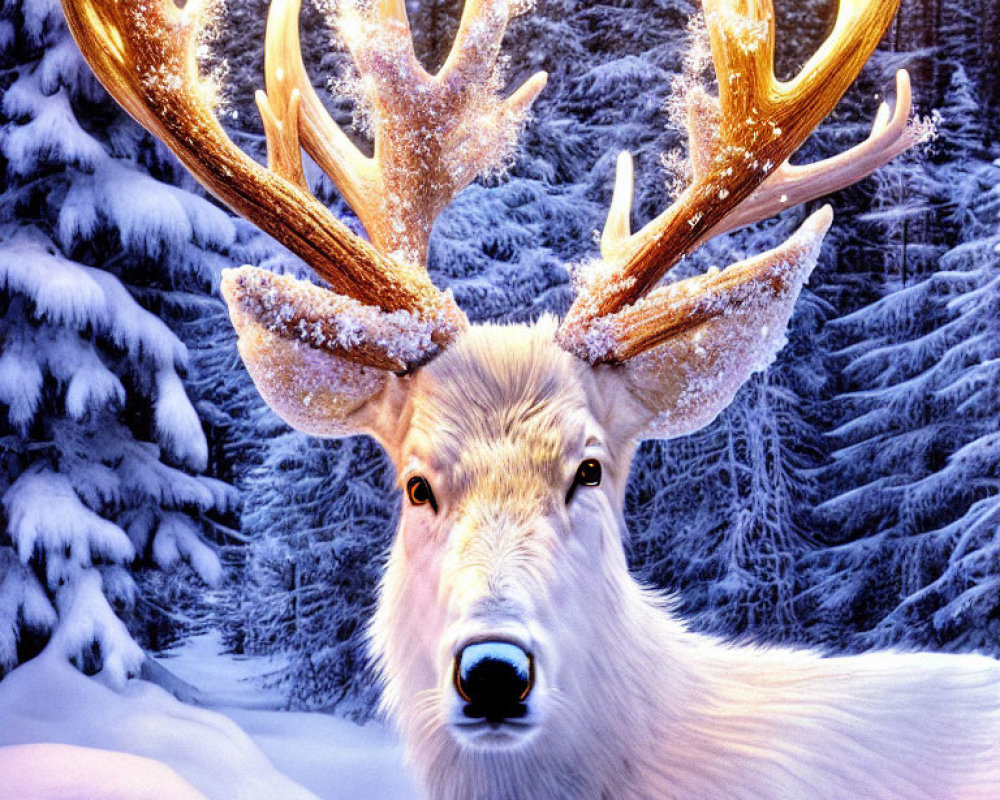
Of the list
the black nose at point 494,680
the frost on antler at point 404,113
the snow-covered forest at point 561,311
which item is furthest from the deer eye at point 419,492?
the snow-covered forest at point 561,311

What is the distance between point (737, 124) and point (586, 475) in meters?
0.62

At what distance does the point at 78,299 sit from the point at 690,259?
71.3 inches

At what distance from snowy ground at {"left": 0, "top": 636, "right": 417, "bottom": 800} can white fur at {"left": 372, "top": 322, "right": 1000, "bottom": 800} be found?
134 cm

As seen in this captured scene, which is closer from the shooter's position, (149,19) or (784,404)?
(149,19)

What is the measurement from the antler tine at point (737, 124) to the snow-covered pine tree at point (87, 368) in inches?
70.8

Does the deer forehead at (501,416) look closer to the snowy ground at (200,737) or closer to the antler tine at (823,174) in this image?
the antler tine at (823,174)

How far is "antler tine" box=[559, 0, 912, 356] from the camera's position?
1.42 meters

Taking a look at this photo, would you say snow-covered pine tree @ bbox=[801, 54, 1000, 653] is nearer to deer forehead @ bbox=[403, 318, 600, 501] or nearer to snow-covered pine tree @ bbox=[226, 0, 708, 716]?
snow-covered pine tree @ bbox=[226, 0, 708, 716]

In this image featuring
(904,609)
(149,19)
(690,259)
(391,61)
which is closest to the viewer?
(149,19)

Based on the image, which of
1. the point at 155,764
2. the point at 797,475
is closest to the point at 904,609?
the point at 797,475

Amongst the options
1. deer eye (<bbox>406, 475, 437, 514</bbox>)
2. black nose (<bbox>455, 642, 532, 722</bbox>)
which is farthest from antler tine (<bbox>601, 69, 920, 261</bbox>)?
black nose (<bbox>455, 642, 532, 722</bbox>)

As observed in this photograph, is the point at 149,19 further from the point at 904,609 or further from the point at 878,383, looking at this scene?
the point at 904,609

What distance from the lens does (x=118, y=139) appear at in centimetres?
289

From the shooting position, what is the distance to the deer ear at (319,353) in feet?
4.39
